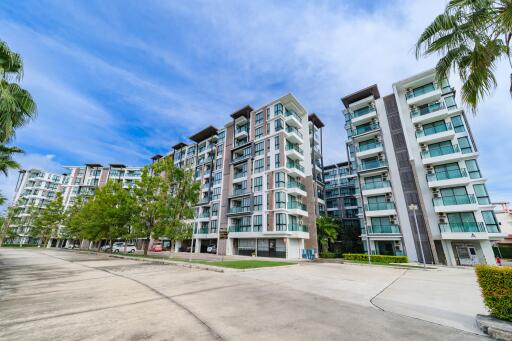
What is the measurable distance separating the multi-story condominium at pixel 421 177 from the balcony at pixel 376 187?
1.5 inches

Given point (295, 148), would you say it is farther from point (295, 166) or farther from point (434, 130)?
point (434, 130)

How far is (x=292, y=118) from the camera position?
129ft

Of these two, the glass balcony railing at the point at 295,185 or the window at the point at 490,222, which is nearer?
the window at the point at 490,222

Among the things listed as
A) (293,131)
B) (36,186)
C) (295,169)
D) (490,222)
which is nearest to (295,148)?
(293,131)

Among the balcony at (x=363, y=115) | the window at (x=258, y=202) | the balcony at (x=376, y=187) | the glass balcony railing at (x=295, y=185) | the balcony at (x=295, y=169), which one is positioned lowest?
the window at (x=258, y=202)

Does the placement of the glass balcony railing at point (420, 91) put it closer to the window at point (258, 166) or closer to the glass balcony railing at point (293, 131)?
the glass balcony railing at point (293, 131)

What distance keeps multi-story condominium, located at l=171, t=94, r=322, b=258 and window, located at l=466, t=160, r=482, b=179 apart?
20673mm

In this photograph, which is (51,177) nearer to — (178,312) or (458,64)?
(178,312)

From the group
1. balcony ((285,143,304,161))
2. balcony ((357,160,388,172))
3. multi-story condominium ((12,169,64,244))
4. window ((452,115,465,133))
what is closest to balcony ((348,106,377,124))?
balcony ((357,160,388,172))

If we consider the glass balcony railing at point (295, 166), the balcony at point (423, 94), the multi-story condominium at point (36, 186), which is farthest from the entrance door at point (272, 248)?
the multi-story condominium at point (36, 186)

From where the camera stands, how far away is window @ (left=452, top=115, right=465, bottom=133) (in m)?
30.4

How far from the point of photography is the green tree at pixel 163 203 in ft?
88.0

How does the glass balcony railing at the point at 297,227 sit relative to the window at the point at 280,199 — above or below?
below

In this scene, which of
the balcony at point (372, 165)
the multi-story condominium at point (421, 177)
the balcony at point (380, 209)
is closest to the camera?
the multi-story condominium at point (421, 177)
